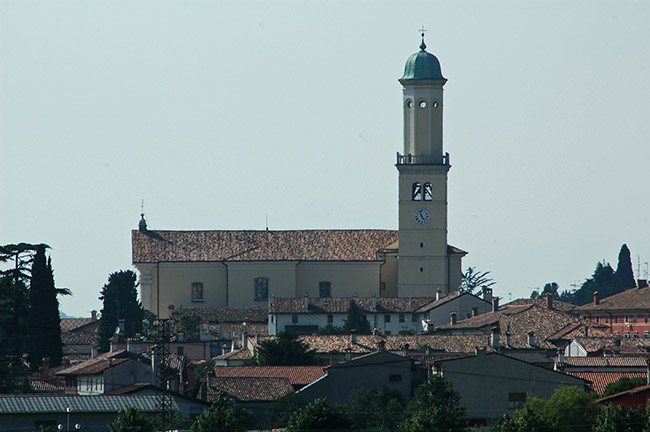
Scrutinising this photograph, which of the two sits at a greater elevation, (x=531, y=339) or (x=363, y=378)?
(x=531, y=339)

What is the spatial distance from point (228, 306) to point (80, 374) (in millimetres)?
41543

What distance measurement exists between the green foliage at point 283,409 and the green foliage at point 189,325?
113 ft

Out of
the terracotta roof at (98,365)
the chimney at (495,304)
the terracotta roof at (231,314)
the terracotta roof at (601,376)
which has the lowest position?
the terracotta roof at (601,376)

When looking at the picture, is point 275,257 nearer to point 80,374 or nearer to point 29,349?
point 29,349

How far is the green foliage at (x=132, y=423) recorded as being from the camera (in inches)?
1898

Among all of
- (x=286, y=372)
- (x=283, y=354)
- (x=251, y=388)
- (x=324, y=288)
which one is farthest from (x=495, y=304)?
(x=251, y=388)

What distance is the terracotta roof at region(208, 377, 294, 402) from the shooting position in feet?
198

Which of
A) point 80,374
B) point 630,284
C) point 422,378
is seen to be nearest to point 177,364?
point 80,374

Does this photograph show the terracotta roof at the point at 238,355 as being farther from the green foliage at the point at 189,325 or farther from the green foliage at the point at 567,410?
the green foliage at the point at 567,410

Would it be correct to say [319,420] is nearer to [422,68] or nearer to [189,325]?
[189,325]

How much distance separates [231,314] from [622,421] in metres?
54.6

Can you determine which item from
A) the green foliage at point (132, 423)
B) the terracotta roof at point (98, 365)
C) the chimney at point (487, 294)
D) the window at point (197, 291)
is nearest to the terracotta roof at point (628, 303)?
the chimney at point (487, 294)

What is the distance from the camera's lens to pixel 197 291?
10612cm

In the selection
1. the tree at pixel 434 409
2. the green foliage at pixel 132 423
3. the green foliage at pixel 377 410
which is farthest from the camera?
the green foliage at pixel 377 410
